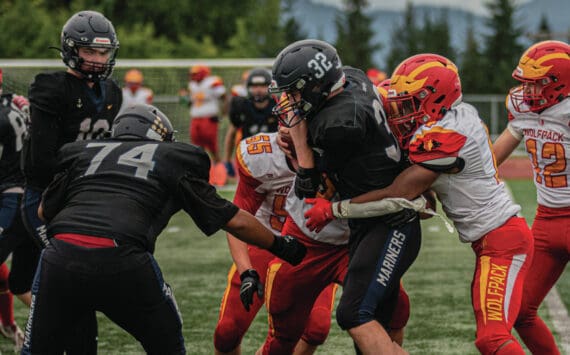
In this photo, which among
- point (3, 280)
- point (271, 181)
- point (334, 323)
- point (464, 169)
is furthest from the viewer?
point (334, 323)

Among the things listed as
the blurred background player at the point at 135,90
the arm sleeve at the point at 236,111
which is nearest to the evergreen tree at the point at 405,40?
the blurred background player at the point at 135,90

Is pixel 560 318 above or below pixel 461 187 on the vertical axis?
below

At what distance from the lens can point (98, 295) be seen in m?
3.59

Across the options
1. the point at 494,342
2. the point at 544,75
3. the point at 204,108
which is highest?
the point at 544,75

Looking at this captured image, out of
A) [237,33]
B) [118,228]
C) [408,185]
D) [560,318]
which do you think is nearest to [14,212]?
[118,228]

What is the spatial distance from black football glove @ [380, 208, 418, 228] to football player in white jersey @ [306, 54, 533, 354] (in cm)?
8

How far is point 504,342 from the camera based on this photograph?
13.2ft

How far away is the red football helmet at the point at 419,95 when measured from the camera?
13.8 ft

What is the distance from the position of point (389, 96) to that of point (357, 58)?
3255 centimetres

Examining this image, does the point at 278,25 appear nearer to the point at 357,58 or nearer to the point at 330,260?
the point at 357,58

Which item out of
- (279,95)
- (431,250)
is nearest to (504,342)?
(279,95)

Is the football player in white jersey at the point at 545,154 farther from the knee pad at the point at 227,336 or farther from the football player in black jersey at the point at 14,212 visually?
the football player in black jersey at the point at 14,212

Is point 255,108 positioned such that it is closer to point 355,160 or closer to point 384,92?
point 384,92

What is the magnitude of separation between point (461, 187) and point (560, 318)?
7.91ft
